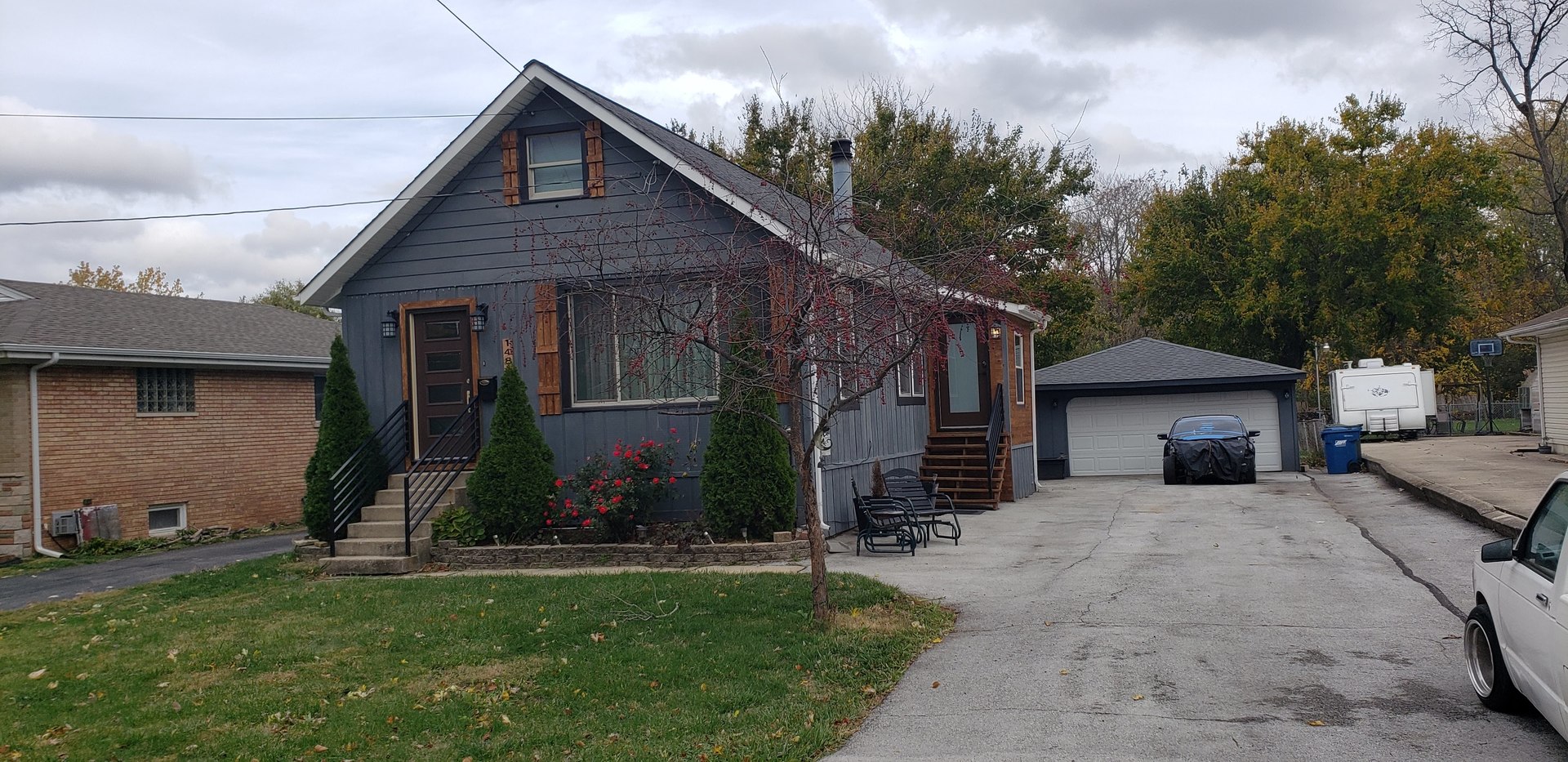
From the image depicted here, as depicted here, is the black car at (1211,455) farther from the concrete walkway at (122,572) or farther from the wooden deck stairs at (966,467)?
the concrete walkway at (122,572)

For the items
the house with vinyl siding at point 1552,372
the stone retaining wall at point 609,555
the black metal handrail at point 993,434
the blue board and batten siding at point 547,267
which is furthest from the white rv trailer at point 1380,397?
the stone retaining wall at point 609,555

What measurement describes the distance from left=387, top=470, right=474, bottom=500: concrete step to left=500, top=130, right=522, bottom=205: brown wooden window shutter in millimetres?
3442

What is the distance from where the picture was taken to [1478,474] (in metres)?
19.2

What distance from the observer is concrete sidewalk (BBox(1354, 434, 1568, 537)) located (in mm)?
13500

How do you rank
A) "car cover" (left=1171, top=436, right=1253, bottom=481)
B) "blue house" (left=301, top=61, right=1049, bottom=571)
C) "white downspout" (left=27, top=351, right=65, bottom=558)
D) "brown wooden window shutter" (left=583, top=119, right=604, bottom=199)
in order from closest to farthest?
"blue house" (left=301, top=61, right=1049, bottom=571)
"brown wooden window shutter" (left=583, top=119, right=604, bottom=199)
"white downspout" (left=27, top=351, right=65, bottom=558)
"car cover" (left=1171, top=436, right=1253, bottom=481)

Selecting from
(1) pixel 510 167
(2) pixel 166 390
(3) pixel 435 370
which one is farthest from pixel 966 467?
(2) pixel 166 390

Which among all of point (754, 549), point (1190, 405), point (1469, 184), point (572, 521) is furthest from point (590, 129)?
point (1469, 184)

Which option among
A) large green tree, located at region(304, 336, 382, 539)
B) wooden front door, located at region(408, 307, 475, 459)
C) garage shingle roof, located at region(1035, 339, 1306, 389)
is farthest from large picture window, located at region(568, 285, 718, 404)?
garage shingle roof, located at region(1035, 339, 1306, 389)

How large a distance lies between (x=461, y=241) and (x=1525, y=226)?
42262 mm

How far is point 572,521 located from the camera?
12961 mm

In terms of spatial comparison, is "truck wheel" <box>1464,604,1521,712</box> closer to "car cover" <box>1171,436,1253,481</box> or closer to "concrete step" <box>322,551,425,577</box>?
"concrete step" <box>322,551,425,577</box>

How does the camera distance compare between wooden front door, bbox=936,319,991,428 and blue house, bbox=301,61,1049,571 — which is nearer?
blue house, bbox=301,61,1049,571

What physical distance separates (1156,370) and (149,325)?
20.5 metres

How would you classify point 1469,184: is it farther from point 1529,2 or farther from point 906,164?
point 906,164
